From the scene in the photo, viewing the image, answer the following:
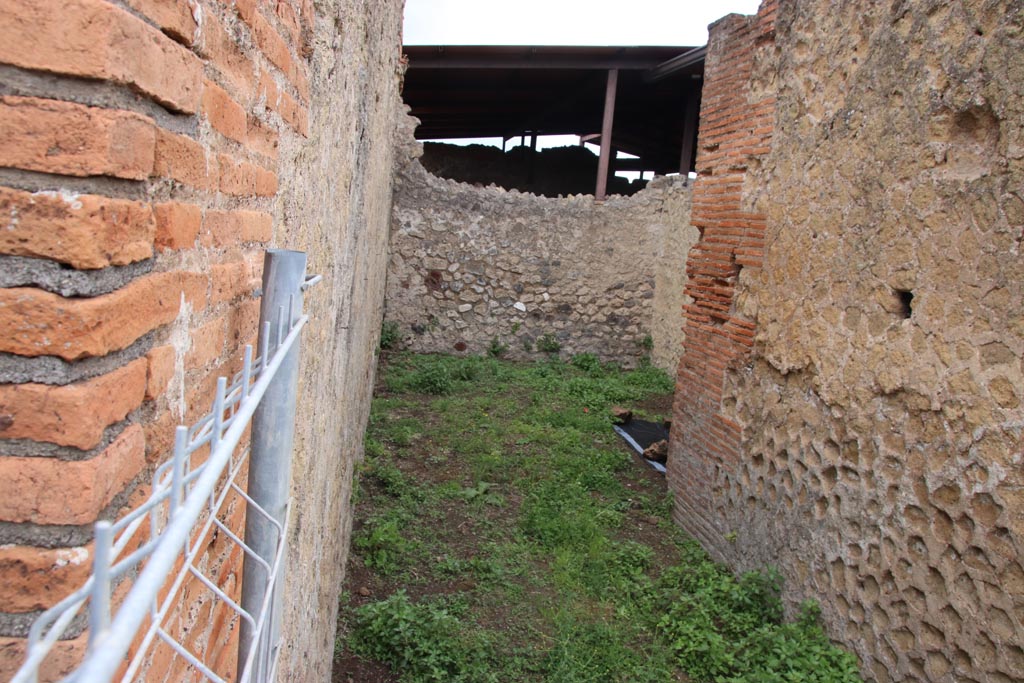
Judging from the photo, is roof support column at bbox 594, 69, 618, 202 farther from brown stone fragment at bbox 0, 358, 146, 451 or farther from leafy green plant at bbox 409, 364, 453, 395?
brown stone fragment at bbox 0, 358, 146, 451

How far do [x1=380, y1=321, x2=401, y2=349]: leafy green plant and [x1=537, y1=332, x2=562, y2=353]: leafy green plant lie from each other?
77.3 inches

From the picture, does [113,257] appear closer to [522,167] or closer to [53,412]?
[53,412]

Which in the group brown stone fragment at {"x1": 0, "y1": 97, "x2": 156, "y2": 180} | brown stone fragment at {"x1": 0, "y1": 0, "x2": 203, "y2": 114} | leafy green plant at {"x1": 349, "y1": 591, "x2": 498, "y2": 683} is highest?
brown stone fragment at {"x1": 0, "y1": 0, "x2": 203, "y2": 114}

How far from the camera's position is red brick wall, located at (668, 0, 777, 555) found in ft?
15.0

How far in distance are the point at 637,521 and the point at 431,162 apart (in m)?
10.8

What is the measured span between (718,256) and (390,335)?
5.53 meters

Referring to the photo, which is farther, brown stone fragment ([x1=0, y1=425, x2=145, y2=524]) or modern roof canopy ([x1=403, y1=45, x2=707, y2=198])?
modern roof canopy ([x1=403, y1=45, x2=707, y2=198])

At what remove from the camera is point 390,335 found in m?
9.43

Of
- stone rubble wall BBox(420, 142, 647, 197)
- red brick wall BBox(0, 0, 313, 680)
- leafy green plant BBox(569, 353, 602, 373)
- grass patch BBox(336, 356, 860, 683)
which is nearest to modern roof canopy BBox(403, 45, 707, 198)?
stone rubble wall BBox(420, 142, 647, 197)

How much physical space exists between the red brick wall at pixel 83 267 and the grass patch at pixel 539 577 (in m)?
2.88

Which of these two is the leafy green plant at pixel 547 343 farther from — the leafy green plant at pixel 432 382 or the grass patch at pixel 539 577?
the grass patch at pixel 539 577

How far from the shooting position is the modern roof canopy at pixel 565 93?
1005 cm

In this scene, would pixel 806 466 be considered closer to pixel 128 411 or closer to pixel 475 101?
pixel 128 411

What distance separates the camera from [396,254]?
939 cm
